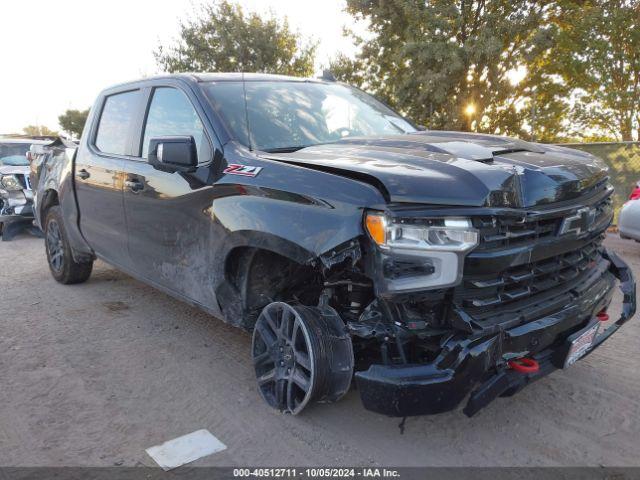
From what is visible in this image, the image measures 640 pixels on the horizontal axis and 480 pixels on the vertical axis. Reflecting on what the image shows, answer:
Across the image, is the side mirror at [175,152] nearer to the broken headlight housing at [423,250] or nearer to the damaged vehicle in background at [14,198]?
the broken headlight housing at [423,250]

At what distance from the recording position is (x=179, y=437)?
113 inches

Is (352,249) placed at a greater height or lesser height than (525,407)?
greater

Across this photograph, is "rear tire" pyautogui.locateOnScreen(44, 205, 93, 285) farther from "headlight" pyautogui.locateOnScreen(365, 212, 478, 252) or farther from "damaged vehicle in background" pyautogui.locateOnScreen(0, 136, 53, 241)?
"headlight" pyautogui.locateOnScreen(365, 212, 478, 252)

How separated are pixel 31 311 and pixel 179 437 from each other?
9.62 ft

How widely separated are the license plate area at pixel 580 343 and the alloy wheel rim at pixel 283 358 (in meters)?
Answer: 1.27

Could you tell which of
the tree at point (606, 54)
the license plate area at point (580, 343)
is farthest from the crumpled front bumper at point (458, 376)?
the tree at point (606, 54)

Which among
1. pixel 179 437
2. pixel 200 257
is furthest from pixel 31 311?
pixel 179 437

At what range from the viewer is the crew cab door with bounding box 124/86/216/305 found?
11.0ft

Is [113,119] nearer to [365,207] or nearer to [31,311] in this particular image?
[31,311]

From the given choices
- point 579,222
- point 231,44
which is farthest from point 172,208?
point 231,44

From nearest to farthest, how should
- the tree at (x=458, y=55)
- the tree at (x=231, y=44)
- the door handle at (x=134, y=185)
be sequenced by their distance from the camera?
the door handle at (x=134, y=185)
the tree at (x=458, y=55)
the tree at (x=231, y=44)

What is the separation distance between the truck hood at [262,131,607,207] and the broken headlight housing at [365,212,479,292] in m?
0.10

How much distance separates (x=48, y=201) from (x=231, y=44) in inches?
676

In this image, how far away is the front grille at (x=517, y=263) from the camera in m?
2.37
